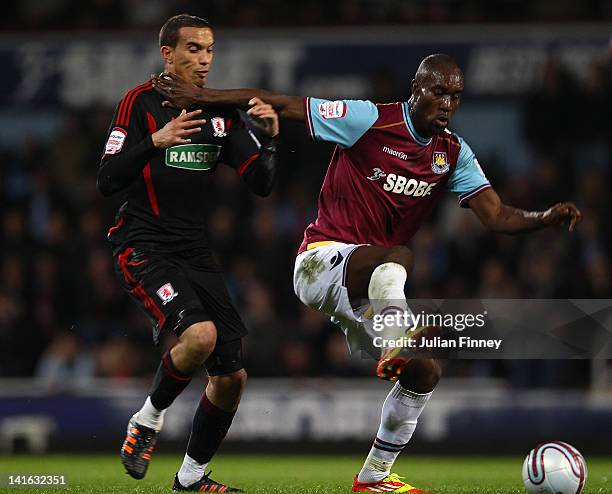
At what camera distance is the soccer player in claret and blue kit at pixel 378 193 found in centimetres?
669

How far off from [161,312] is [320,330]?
5.99 meters

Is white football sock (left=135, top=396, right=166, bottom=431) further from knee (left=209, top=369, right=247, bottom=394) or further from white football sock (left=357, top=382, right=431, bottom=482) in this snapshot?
white football sock (left=357, top=382, right=431, bottom=482)

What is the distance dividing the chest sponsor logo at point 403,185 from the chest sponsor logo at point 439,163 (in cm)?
12

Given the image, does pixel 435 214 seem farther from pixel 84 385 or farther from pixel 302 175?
pixel 84 385

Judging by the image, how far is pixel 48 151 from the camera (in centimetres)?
1519

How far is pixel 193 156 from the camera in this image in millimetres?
6930

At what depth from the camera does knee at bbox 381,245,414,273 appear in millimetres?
6355

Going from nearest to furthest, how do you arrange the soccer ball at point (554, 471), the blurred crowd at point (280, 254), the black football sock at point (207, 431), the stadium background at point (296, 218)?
the soccer ball at point (554, 471), the black football sock at point (207, 431), the stadium background at point (296, 218), the blurred crowd at point (280, 254)

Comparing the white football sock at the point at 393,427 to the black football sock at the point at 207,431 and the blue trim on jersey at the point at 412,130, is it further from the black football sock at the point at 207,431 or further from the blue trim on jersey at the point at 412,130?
the blue trim on jersey at the point at 412,130

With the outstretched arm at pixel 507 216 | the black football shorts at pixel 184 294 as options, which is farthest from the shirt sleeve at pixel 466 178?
the black football shorts at pixel 184 294

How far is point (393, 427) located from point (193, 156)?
1992 millimetres

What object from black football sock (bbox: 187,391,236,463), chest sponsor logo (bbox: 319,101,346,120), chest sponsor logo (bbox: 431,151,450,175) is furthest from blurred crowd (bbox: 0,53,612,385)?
chest sponsor logo (bbox: 319,101,346,120)

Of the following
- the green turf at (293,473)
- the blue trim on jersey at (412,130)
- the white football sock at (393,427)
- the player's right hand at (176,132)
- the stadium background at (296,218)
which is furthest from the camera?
the stadium background at (296,218)

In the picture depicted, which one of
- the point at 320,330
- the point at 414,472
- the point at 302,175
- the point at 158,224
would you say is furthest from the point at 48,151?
the point at 158,224
